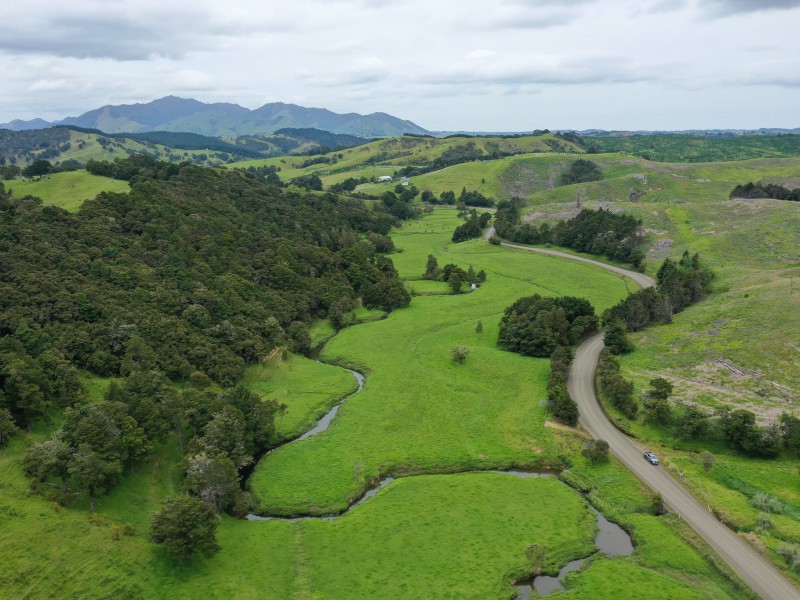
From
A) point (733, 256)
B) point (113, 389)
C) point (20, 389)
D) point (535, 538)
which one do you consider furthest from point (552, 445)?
point (733, 256)

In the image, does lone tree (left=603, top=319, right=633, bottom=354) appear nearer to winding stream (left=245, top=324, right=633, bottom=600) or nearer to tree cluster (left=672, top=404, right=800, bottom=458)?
tree cluster (left=672, top=404, right=800, bottom=458)

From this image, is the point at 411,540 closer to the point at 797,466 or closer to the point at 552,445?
the point at 552,445

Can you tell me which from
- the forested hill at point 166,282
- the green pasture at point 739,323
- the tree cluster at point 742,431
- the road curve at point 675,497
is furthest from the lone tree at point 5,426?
the green pasture at point 739,323

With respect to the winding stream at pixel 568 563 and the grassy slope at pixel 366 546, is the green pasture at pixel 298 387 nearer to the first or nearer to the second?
the winding stream at pixel 568 563

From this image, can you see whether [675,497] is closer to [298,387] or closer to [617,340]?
[617,340]

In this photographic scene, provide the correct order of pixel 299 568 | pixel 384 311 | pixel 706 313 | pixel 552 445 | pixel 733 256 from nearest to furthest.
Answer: pixel 299 568, pixel 552 445, pixel 706 313, pixel 384 311, pixel 733 256

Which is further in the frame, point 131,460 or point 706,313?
point 706,313
